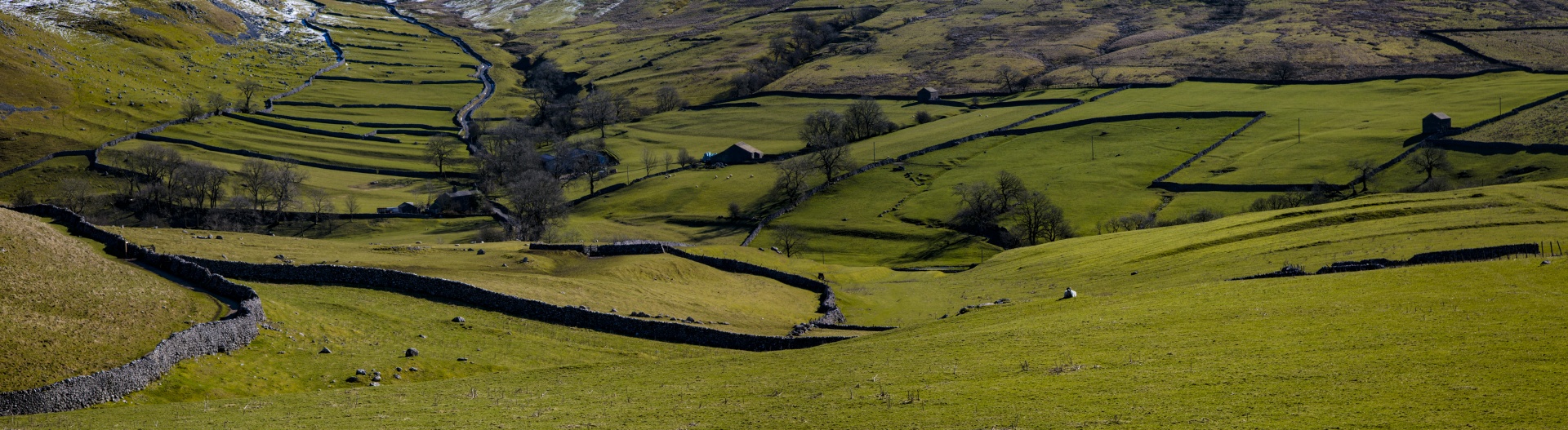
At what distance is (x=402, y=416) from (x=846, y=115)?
146 meters

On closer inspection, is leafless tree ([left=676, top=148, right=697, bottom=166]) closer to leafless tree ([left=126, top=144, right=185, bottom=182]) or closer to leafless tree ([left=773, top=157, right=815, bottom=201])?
leafless tree ([left=773, top=157, right=815, bottom=201])

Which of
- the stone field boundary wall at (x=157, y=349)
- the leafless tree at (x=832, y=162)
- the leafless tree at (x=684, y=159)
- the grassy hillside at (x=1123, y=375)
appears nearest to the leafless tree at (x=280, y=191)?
the leafless tree at (x=684, y=159)

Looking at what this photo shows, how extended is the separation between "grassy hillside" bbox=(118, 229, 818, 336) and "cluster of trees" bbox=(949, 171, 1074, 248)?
1901 inches

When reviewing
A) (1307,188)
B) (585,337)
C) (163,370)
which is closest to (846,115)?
(1307,188)

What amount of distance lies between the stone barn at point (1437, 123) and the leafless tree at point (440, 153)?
132787mm

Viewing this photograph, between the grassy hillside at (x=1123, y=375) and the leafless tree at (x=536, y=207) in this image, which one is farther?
the leafless tree at (x=536, y=207)

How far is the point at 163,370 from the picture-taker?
109 ft

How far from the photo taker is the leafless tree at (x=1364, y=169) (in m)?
113

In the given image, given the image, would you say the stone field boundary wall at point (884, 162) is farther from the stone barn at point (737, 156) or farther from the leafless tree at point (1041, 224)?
the leafless tree at point (1041, 224)

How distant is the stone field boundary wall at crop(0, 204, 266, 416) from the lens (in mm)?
29250

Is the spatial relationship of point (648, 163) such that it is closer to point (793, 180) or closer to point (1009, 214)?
point (793, 180)

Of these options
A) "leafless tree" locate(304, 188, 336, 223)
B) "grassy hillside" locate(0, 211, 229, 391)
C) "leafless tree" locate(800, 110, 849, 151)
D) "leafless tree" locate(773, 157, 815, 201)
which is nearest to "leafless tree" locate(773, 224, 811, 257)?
"leafless tree" locate(773, 157, 815, 201)

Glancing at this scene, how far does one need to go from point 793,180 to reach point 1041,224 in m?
35.7

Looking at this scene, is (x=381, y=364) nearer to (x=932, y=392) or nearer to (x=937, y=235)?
(x=932, y=392)
